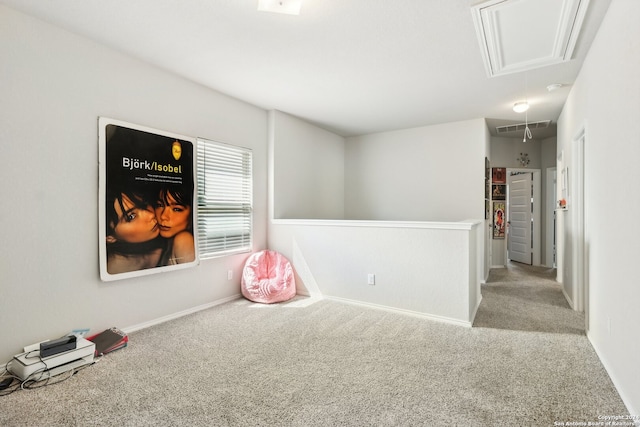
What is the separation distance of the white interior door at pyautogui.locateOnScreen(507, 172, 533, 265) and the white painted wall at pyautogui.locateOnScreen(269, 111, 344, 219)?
3.91m

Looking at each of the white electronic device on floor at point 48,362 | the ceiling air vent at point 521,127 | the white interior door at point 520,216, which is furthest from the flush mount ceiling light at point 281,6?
the white interior door at point 520,216

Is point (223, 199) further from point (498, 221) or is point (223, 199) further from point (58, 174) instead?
point (498, 221)

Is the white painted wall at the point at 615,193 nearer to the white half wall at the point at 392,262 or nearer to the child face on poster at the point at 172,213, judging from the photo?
the white half wall at the point at 392,262

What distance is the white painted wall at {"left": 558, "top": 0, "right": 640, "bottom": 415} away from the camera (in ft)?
5.85

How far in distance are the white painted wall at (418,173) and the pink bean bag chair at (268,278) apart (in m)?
2.36

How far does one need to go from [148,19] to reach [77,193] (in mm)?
1543

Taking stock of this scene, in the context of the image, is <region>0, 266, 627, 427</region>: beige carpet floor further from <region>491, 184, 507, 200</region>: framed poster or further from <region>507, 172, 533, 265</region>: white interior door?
<region>507, 172, 533, 265</region>: white interior door

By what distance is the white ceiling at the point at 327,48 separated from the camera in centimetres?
230

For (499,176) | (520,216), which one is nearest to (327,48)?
(499,176)

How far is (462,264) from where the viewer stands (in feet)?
10.7

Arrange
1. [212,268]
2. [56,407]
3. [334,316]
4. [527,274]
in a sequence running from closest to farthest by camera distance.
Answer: [56,407] → [334,316] → [212,268] → [527,274]

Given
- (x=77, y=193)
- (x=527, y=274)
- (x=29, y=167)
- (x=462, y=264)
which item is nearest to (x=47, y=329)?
(x=77, y=193)

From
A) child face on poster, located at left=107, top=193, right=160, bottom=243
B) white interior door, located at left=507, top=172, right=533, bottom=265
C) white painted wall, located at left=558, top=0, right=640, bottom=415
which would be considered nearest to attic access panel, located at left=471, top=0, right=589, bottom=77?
white painted wall, located at left=558, top=0, right=640, bottom=415

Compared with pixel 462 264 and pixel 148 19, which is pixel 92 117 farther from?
pixel 462 264
